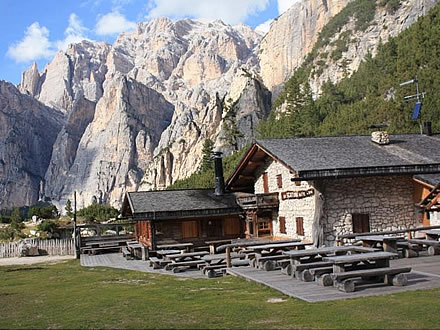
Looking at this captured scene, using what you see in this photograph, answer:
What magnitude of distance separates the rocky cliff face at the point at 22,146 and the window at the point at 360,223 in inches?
5765

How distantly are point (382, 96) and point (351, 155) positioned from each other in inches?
1310

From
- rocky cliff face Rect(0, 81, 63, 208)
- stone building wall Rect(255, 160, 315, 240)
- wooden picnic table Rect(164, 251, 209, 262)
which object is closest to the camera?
wooden picnic table Rect(164, 251, 209, 262)

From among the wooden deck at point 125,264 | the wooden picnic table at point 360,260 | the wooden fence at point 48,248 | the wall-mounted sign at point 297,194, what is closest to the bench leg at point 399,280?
the wooden picnic table at point 360,260

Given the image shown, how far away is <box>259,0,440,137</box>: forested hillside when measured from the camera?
44594 millimetres

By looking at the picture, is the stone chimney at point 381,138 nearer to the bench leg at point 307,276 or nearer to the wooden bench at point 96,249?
the bench leg at point 307,276

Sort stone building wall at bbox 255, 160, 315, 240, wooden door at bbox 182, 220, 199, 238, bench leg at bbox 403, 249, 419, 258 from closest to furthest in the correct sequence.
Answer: bench leg at bbox 403, 249, 419, 258
stone building wall at bbox 255, 160, 315, 240
wooden door at bbox 182, 220, 199, 238

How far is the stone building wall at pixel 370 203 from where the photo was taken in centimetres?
2164

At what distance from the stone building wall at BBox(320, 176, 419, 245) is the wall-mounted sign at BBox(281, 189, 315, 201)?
1002mm

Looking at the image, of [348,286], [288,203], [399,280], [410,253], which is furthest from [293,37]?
[348,286]

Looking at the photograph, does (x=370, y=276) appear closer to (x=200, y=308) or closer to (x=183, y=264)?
(x=200, y=308)

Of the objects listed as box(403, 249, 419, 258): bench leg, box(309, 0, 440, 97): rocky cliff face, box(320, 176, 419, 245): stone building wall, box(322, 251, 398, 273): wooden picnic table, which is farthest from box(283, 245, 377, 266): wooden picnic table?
box(309, 0, 440, 97): rocky cliff face

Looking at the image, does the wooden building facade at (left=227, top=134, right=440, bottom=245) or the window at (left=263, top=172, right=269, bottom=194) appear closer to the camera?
the wooden building facade at (left=227, top=134, right=440, bottom=245)

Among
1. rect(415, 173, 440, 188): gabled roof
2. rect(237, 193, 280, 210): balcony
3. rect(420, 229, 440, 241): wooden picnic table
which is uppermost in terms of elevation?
rect(415, 173, 440, 188): gabled roof

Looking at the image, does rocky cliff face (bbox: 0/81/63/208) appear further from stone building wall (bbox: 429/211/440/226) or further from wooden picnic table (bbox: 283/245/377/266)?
wooden picnic table (bbox: 283/245/377/266)
